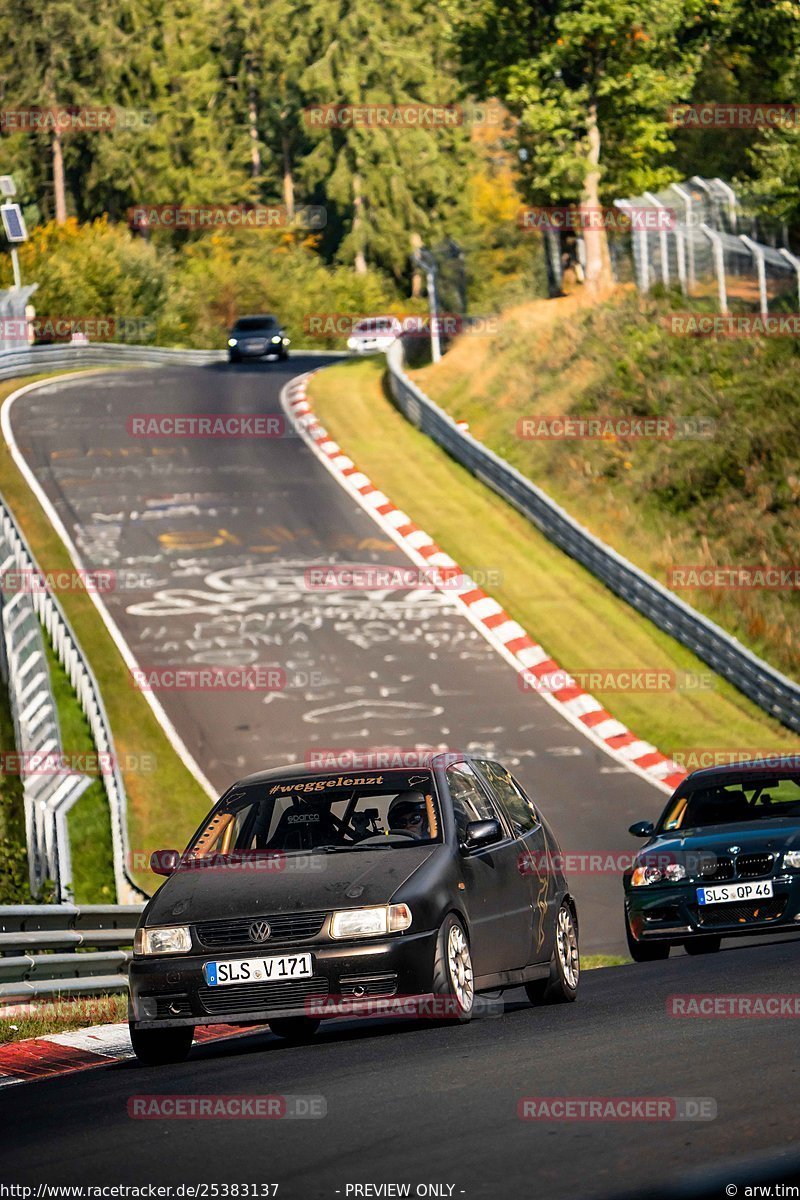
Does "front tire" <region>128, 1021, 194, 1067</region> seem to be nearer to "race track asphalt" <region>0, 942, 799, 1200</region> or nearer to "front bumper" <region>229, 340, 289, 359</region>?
"race track asphalt" <region>0, 942, 799, 1200</region>

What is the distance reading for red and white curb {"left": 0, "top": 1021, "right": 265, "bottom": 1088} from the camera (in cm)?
913

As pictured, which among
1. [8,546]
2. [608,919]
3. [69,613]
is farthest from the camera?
[69,613]

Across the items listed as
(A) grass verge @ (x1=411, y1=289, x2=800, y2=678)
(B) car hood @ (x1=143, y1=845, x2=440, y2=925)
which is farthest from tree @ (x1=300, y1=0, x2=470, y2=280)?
(B) car hood @ (x1=143, y1=845, x2=440, y2=925)

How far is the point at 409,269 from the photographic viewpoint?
102m

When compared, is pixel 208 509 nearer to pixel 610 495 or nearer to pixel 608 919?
pixel 610 495

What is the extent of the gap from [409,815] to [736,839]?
4005 millimetres

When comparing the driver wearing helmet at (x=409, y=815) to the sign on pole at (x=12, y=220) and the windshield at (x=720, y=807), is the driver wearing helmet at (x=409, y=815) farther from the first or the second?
the sign on pole at (x=12, y=220)

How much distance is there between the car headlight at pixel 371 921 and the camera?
8727 millimetres

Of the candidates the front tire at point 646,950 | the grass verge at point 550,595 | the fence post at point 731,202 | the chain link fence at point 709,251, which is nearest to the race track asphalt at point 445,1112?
the front tire at point 646,950

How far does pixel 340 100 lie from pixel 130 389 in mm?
55417

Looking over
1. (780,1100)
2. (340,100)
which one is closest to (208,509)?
(780,1100)

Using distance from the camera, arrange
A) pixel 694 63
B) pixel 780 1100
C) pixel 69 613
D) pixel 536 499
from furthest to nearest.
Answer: pixel 694 63
pixel 536 499
pixel 69 613
pixel 780 1100

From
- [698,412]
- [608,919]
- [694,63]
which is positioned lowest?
[608,919]

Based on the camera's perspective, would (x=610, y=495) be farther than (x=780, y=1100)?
Yes
